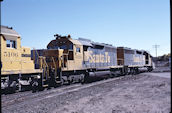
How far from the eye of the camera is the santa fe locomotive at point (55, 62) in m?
10.2

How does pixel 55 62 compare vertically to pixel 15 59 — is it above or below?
below

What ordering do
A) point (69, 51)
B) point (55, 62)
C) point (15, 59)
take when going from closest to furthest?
point (15, 59) < point (55, 62) < point (69, 51)

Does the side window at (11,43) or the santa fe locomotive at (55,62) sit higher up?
the side window at (11,43)

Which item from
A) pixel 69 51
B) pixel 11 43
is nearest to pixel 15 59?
pixel 11 43

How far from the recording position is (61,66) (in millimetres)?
13422

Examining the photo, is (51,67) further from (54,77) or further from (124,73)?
(124,73)

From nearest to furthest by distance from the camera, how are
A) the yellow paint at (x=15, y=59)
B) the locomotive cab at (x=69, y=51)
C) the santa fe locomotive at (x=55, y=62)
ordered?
the yellow paint at (x=15, y=59) → the santa fe locomotive at (x=55, y=62) → the locomotive cab at (x=69, y=51)

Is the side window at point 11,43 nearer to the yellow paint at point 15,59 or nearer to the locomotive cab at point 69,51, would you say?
the yellow paint at point 15,59

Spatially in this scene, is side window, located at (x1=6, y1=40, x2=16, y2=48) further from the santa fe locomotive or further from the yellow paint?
the yellow paint

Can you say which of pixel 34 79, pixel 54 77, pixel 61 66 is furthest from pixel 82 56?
pixel 34 79

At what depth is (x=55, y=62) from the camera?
44.8ft

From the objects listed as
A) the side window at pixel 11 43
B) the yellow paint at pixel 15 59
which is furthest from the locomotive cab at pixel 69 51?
the side window at pixel 11 43

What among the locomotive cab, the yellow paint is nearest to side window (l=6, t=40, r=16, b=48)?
the yellow paint

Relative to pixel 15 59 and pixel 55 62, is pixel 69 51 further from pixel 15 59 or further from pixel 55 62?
pixel 15 59
